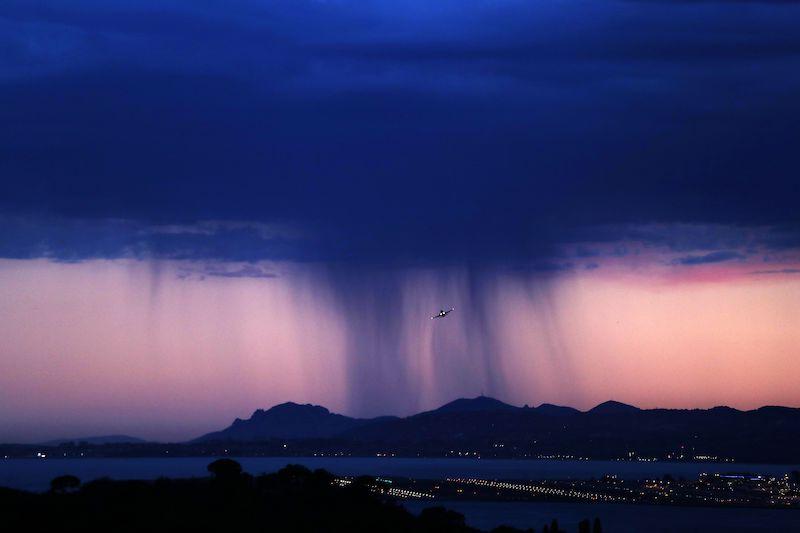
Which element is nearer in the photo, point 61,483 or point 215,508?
point 215,508

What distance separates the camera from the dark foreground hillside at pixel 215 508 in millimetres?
91062

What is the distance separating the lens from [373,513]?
397ft

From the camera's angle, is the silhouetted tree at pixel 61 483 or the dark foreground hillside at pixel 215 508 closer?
the dark foreground hillside at pixel 215 508

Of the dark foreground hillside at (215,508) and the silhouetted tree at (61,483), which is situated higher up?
the silhouetted tree at (61,483)

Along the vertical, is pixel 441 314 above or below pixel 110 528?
above

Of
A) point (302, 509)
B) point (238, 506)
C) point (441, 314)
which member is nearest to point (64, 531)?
point (238, 506)

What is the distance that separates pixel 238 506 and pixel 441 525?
20853mm

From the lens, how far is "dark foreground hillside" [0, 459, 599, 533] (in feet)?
299

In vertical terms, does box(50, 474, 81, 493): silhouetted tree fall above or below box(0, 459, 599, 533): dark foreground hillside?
above

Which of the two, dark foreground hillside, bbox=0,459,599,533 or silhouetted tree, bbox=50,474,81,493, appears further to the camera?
silhouetted tree, bbox=50,474,81,493

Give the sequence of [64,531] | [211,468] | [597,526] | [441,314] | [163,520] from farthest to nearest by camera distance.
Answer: [441,314]
[211,468]
[597,526]
[163,520]
[64,531]

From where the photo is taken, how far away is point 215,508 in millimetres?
110375

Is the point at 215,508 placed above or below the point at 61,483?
below

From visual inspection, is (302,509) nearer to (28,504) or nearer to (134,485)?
(134,485)
